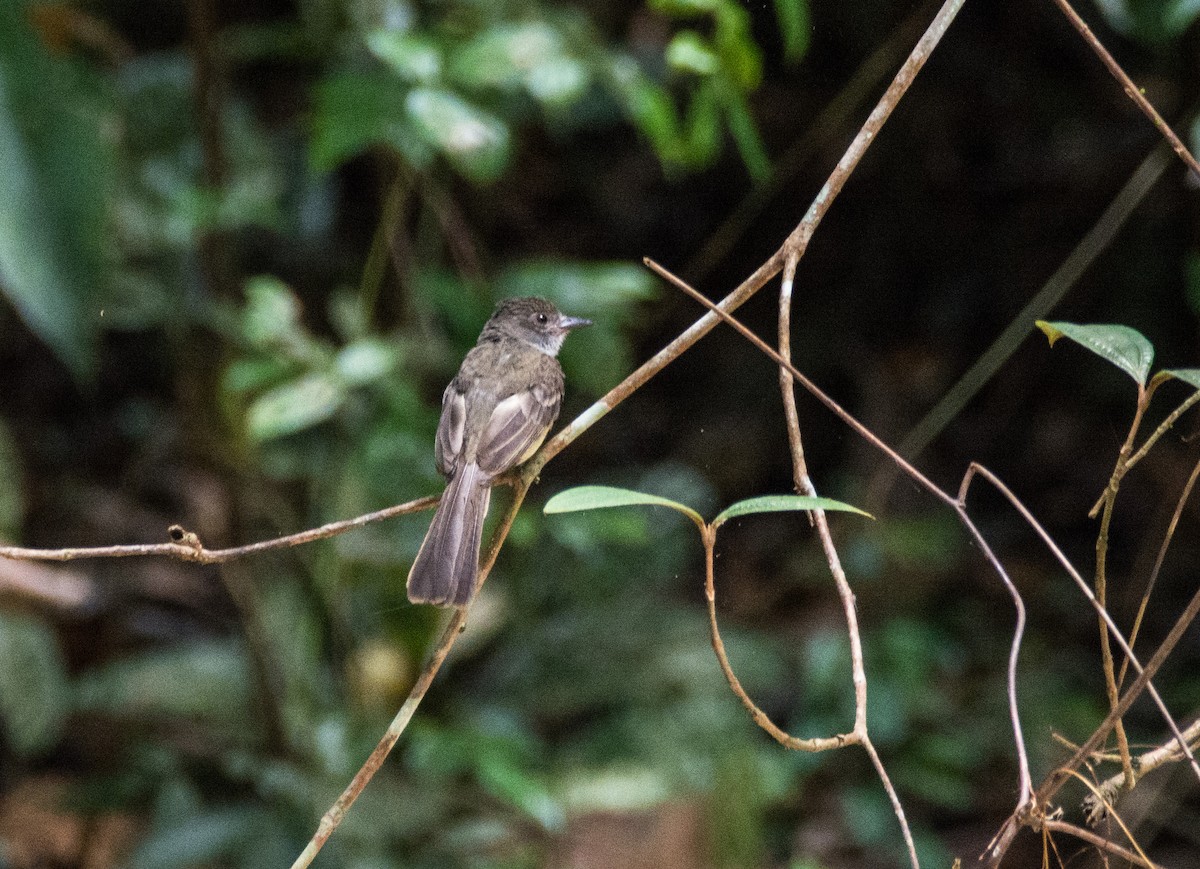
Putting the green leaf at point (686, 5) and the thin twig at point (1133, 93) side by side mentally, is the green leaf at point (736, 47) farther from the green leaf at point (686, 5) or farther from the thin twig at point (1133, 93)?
the thin twig at point (1133, 93)

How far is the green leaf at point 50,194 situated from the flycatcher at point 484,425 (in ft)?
3.69

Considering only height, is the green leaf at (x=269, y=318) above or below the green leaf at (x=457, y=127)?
below

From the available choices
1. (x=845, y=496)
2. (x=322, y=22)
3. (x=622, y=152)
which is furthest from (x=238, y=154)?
(x=845, y=496)

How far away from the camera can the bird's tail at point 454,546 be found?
2.28 m

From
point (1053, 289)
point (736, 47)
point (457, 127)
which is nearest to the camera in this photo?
point (736, 47)

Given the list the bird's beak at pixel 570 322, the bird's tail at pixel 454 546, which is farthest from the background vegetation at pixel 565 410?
the bird's tail at pixel 454 546

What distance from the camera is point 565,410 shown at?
472 cm

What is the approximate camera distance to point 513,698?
4578 mm

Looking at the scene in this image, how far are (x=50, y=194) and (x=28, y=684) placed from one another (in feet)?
5.60

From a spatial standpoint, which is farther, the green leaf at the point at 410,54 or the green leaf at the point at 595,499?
the green leaf at the point at 410,54

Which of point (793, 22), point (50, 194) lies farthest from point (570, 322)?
point (50, 194)

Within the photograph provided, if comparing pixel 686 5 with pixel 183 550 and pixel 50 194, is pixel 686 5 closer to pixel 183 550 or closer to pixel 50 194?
pixel 183 550

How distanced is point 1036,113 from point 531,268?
2.87 metres

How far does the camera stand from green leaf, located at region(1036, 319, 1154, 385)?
6.17 ft
